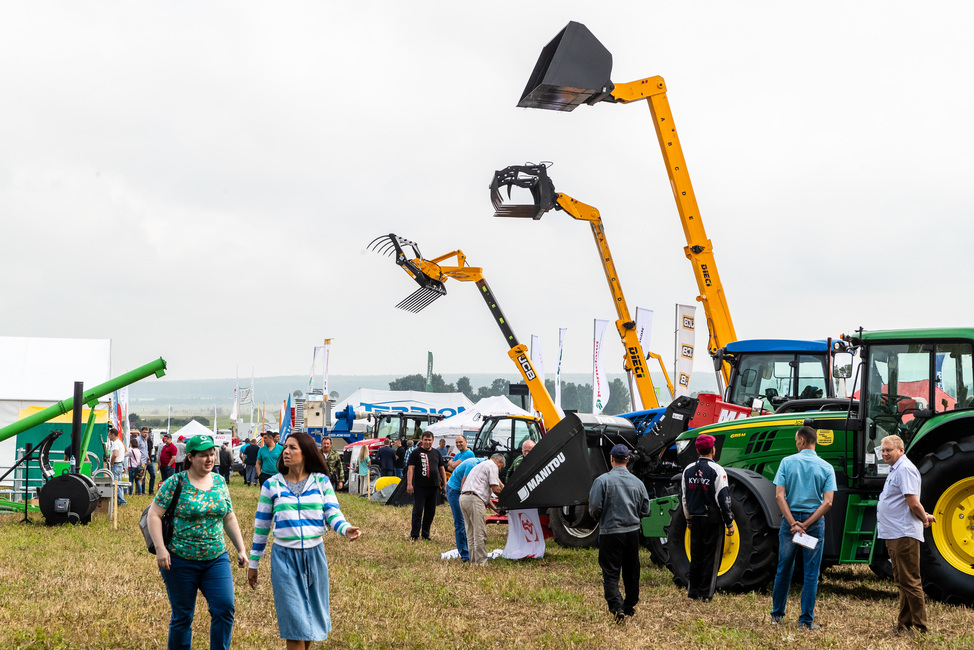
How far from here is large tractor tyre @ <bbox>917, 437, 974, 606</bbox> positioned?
8086 mm

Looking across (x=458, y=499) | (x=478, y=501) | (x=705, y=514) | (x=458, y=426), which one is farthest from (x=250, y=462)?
(x=705, y=514)

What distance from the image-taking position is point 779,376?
1361 cm

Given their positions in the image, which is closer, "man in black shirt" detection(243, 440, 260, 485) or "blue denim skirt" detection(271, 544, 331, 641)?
"blue denim skirt" detection(271, 544, 331, 641)

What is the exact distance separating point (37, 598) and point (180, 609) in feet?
13.2

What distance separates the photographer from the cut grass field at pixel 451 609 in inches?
286

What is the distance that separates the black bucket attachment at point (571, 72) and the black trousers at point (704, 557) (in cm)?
833

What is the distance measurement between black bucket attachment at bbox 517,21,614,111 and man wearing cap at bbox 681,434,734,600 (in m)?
7.88

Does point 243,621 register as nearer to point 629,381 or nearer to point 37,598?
point 37,598

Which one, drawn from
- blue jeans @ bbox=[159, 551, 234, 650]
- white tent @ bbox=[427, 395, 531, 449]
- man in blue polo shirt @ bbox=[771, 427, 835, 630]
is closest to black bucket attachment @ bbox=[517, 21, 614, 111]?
man in blue polo shirt @ bbox=[771, 427, 835, 630]

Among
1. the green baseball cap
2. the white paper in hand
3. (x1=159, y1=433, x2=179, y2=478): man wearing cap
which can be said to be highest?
the green baseball cap

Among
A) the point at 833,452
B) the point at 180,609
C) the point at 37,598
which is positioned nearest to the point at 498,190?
the point at 833,452

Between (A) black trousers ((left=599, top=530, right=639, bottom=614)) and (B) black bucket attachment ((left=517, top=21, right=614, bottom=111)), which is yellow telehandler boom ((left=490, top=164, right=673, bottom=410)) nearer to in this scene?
(B) black bucket attachment ((left=517, top=21, right=614, bottom=111))

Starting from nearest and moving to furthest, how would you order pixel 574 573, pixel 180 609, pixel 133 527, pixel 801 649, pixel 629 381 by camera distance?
pixel 180 609
pixel 801 649
pixel 574 573
pixel 133 527
pixel 629 381

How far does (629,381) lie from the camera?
1945cm
